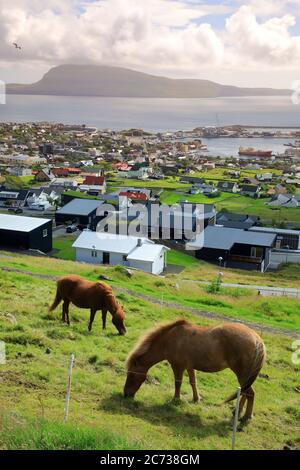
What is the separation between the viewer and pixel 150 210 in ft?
166

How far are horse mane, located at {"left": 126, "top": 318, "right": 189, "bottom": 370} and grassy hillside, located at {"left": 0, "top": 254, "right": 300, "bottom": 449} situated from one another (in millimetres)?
609

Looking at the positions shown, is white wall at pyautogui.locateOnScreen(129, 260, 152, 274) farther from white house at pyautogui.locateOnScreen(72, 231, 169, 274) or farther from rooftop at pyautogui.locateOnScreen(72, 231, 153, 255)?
rooftop at pyautogui.locateOnScreen(72, 231, 153, 255)

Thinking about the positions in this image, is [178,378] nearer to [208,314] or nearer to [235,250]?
[208,314]

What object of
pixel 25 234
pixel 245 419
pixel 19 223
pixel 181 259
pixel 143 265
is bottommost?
pixel 181 259

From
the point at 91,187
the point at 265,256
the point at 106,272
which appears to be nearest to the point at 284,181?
the point at 91,187

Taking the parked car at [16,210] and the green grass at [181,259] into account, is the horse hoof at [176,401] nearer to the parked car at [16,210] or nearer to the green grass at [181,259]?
the green grass at [181,259]

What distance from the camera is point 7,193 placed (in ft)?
213

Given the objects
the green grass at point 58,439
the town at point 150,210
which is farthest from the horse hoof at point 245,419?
the town at point 150,210

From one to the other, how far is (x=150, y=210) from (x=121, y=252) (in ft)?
61.9

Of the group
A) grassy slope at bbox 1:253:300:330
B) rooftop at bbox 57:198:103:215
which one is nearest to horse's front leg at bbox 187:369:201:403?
grassy slope at bbox 1:253:300:330

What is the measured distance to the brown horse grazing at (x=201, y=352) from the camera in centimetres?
720

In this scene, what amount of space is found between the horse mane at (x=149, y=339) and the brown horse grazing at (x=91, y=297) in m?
3.00

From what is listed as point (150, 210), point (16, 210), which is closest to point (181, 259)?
point (150, 210)
